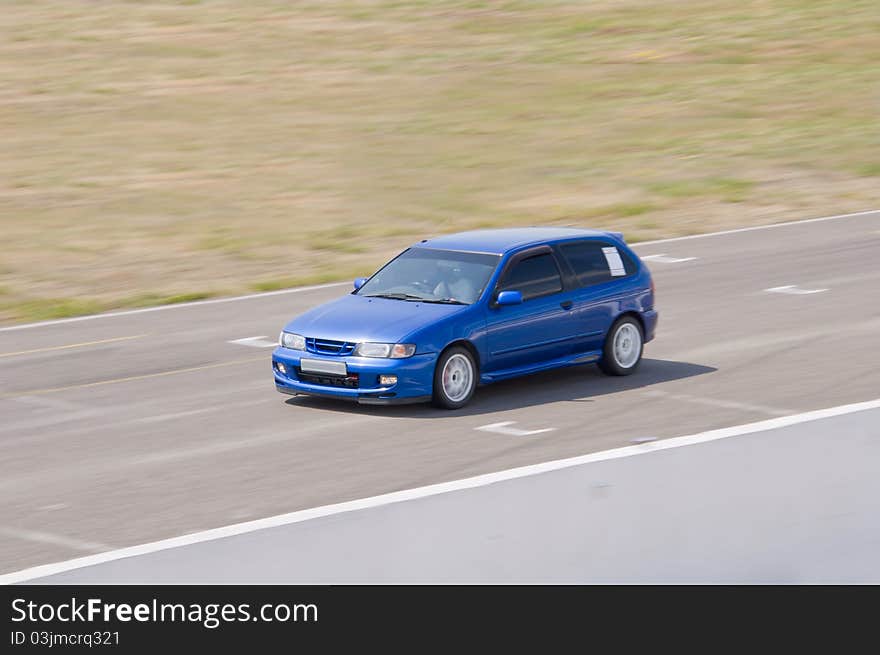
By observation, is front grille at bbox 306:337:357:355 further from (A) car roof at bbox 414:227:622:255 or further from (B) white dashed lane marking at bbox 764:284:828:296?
(B) white dashed lane marking at bbox 764:284:828:296

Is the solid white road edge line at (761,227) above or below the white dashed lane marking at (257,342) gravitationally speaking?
above

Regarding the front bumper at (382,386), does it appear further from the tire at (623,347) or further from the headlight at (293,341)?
the tire at (623,347)

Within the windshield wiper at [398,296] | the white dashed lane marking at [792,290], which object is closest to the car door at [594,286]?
the windshield wiper at [398,296]

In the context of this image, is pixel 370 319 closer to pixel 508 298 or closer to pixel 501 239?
pixel 508 298

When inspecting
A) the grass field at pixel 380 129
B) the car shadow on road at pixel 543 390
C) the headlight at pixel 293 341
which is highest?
the grass field at pixel 380 129

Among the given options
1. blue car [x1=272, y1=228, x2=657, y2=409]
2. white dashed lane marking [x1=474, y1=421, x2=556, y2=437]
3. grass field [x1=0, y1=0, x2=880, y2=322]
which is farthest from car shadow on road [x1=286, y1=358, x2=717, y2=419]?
grass field [x1=0, y1=0, x2=880, y2=322]

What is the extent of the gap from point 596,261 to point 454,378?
2.34m

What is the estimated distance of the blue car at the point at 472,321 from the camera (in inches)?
512

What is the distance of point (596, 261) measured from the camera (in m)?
14.7

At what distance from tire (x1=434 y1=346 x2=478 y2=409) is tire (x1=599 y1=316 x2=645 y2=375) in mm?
1768

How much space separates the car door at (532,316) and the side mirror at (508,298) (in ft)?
0.37

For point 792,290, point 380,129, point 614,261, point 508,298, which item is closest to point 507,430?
point 508,298

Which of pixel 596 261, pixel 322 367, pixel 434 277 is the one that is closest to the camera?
pixel 322 367
